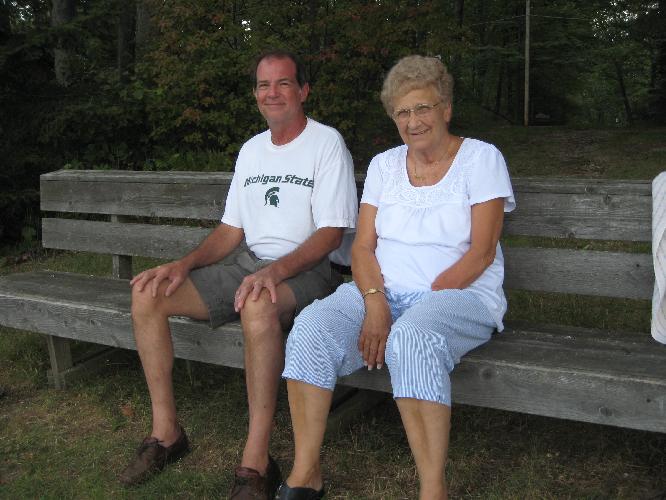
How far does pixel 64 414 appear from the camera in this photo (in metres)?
3.89

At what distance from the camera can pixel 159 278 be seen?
3225 millimetres

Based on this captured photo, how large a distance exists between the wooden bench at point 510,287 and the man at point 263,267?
194 mm

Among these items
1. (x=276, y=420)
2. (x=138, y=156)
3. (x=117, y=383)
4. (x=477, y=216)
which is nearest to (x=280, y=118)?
(x=477, y=216)

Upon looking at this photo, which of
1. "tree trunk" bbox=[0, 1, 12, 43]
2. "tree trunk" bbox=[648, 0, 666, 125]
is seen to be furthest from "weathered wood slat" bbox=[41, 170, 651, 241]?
"tree trunk" bbox=[648, 0, 666, 125]

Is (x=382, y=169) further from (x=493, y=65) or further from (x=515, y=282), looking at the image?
(x=493, y=65)

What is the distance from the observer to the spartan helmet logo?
3477 millimetres

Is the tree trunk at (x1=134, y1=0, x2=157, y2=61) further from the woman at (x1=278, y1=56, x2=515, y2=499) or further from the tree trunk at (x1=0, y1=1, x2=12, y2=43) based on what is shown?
the woman at (x1=278, y1=56, x2=515, y2=499)

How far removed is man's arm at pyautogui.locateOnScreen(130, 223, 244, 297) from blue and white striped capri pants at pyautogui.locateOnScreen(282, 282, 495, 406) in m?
0.67

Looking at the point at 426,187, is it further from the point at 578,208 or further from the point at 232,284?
the point at 232,284

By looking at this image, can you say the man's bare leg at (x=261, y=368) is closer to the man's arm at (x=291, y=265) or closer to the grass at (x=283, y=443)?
the man's arm at (x=291, y=265)

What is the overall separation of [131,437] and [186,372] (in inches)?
26.7

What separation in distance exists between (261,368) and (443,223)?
0.83m

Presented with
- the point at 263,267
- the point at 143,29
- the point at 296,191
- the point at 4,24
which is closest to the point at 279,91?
the point at 296,191

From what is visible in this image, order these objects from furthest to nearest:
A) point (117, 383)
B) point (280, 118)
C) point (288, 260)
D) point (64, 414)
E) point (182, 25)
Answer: point (182, 25) < point (117, 383) < point (64, 414) < point (280, 118) < point (288, 260)
